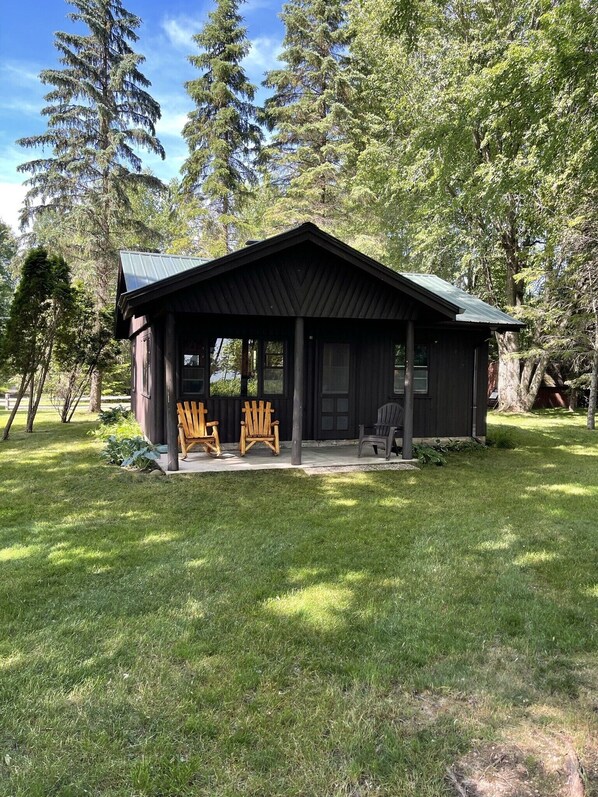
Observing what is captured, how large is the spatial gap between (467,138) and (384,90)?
6492 mm

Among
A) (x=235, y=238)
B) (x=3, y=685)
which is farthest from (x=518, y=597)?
(x=235, y=238)

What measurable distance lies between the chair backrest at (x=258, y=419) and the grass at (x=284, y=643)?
2.93m

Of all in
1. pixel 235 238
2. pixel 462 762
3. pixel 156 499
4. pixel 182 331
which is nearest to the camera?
pixel 462 762

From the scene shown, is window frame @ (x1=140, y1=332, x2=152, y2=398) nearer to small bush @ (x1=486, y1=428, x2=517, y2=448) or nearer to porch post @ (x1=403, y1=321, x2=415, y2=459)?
porch post @ (x1=403, y1=321, x2=415, y2=459)

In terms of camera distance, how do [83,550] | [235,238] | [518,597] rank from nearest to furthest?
[518,597], [83,550], [235,238]

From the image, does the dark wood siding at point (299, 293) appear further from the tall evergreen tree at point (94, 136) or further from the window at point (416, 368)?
the tall evergreen tree at point (94, 136)

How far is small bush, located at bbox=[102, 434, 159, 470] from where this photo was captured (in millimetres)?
7250

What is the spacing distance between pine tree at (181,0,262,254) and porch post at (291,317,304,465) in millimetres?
13031

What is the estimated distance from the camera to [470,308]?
10.0 m

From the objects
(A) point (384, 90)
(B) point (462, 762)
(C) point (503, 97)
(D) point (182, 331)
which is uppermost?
(A) point (384, 90)

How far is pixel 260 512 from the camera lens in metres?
5.27

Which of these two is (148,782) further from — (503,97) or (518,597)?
(503,97)

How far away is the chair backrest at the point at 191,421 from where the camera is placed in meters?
7.95

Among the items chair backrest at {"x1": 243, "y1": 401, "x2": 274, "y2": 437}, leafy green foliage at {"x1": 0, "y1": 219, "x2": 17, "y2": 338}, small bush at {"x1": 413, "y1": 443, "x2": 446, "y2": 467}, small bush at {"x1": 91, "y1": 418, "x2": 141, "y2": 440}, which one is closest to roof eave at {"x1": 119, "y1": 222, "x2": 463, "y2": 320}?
small bush at {"x1": 413, "y1": 443, "x2": 446, "y2": 467}
